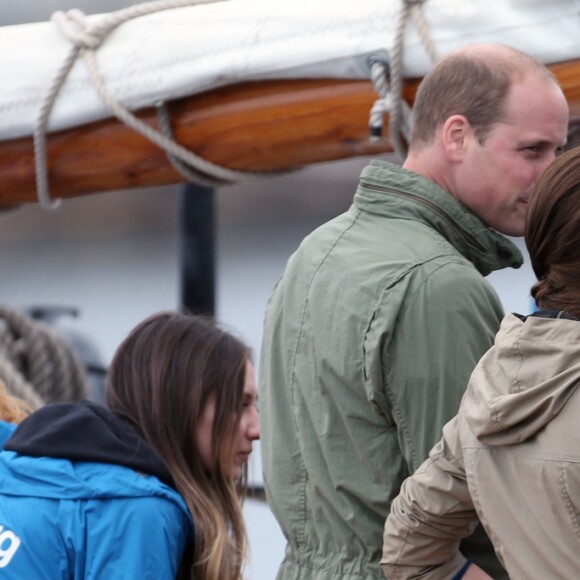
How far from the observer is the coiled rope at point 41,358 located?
3.53 metres

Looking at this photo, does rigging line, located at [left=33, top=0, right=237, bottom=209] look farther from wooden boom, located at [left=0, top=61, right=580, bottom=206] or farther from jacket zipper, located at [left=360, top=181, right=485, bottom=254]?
jacket zipper, located at [left=360, top=181, right=485, bottom=254]

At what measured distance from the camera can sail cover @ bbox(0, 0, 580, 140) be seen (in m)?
2.20

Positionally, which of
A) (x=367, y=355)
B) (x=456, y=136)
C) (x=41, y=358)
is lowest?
(x=41, y=358)

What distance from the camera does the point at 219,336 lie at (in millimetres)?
2424

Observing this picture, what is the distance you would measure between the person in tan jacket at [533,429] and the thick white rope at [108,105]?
3.61 feet

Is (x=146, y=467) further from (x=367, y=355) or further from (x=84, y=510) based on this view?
(x=367, y=355)

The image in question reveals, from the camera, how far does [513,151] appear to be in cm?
200

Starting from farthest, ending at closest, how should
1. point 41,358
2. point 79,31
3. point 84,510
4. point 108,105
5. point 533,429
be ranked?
point 41,358
point 79,31
point 108,105
point 84,510
point 533,429

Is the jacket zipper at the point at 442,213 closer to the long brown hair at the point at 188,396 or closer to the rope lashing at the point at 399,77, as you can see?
the rope lashing at the point at 399,77

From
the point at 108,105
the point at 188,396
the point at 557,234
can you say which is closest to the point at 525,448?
the point at 557,234

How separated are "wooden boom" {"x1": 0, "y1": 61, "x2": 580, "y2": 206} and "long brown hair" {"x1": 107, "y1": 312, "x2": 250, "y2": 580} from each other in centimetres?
37

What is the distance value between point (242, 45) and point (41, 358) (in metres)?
1.36

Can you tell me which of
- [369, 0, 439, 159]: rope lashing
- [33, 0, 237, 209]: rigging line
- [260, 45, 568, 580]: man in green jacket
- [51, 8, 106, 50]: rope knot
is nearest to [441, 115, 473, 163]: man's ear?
[260, 45, 568, 580]: man in green jacket

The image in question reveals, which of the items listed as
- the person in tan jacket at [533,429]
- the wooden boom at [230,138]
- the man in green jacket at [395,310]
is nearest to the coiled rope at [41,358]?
the wooden boom at [230,138]
